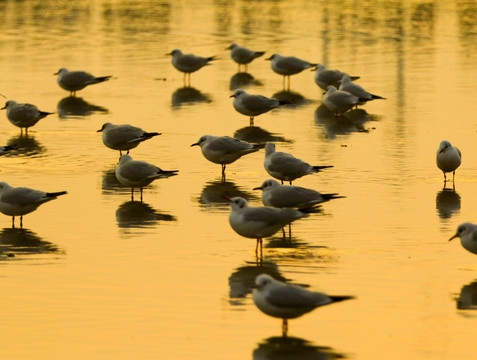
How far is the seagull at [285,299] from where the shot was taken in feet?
36.2

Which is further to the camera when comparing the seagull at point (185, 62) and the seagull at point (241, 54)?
the seagull at point (241, 54)

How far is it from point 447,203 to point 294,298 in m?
7.53

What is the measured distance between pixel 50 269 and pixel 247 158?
8.79 metres

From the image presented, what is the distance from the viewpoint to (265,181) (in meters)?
15.7

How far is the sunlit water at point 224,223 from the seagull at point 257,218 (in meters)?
0.50

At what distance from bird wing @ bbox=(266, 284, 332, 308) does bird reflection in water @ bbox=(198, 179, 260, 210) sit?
6798mm

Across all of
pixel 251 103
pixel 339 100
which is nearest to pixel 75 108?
pixel 251 103

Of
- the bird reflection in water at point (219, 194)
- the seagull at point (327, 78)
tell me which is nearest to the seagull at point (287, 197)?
the bird reflection in water at point (219, 194)

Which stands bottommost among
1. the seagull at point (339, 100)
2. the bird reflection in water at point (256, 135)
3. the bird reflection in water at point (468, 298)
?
the bird reflection in water at point (468, 298)

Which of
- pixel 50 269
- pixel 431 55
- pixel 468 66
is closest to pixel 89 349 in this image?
pixel 50 269

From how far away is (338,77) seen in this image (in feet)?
99.2

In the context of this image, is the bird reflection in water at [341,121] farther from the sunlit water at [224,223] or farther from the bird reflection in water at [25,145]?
the bird reflection in water at [25,145]

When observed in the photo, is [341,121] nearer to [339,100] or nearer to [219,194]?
[339,100]

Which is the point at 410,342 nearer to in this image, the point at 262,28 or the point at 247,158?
the point at 247,158
